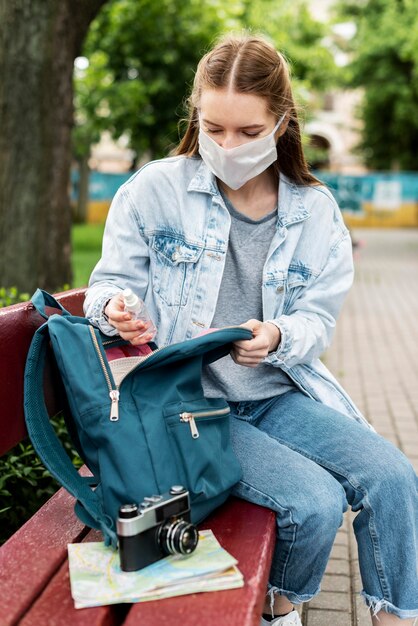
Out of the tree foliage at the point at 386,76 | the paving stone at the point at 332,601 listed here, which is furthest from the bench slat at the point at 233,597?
the tree foliage at the point at 386,76

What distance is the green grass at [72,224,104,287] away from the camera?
1223 cm

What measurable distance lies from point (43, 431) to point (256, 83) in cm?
116

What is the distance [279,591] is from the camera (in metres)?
2.42

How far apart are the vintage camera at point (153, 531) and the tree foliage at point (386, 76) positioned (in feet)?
95.4

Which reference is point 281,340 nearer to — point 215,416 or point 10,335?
point 215,416

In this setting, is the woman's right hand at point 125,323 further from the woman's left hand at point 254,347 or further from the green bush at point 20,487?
the green bush at point 20,487

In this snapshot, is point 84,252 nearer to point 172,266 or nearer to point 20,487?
point 20,487

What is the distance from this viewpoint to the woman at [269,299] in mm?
2383

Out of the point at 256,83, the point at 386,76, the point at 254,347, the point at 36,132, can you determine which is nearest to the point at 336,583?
the point at 254,347

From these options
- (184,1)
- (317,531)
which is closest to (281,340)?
(317,531)

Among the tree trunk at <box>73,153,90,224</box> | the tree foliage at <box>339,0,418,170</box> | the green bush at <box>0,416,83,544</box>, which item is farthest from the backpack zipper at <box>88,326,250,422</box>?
the tree foliage at <box>339,0,418,170</box>

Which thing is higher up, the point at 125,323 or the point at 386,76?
the point at 125,323

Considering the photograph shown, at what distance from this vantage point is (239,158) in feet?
8.37

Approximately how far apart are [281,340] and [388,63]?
104ft
